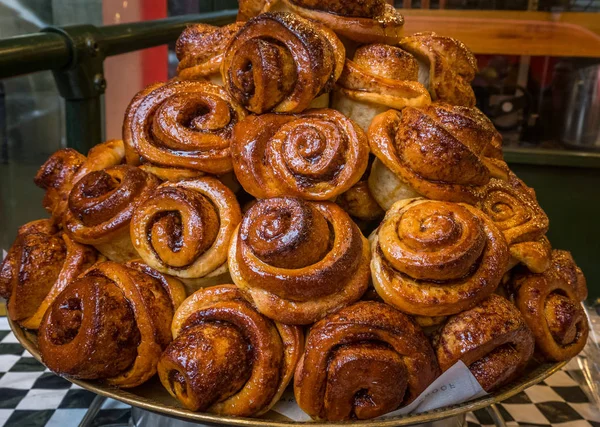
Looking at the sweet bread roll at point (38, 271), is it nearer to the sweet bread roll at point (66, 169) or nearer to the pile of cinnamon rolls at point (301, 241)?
the pile of cinnamon rolls at point (301, 241)

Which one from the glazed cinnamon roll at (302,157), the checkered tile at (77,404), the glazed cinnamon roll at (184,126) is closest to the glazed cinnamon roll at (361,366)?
the glazed cinnamon roll at (302,157)

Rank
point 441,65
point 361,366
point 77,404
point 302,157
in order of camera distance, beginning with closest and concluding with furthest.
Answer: point 361,366, point 302,157, point 441,65, point 77,404

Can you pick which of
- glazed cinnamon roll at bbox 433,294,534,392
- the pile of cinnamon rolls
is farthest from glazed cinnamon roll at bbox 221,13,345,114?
glazed cinnamon roll at bbox 433,294,534,392

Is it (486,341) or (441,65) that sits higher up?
(441,65)

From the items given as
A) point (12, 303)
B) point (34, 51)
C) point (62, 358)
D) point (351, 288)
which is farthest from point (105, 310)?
point (34, 51)

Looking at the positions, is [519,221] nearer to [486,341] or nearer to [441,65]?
[486,341]

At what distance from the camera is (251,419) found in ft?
3.52

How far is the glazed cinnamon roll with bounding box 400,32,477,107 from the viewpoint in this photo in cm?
152

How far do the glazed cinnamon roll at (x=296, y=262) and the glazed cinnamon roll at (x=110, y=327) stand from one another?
199 mm

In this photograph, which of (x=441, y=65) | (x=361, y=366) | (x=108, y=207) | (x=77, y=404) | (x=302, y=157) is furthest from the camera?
(x=77, y=404)

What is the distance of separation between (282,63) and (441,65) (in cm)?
46

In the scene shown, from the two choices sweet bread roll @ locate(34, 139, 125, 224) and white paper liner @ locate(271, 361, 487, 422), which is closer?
white paper liner @ locate(271, 361, 487, 422)

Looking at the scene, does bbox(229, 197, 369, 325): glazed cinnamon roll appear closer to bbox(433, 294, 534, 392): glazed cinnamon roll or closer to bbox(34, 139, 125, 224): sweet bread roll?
bbox(433, 294, 534, 392): glazed cinnamon roll

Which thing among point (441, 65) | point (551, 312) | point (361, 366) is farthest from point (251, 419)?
point (441, 65)
